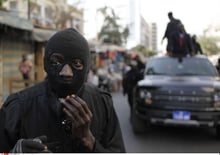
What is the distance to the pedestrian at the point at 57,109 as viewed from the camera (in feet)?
4.24

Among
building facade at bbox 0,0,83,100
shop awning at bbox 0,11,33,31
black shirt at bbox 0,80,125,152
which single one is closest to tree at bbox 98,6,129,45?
building facade at bbox 0,0,83,100

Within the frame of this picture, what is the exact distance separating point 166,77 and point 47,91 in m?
5.21

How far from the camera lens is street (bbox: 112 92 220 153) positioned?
524cm

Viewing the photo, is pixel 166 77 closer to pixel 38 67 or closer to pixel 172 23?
pixel 172 23

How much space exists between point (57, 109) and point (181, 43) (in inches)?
222

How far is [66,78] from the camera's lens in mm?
1301

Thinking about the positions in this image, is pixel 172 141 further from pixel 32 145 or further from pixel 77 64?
pixel 32 145

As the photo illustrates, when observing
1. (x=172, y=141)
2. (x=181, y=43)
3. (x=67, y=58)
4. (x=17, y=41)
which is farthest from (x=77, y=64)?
(x=17, y=41)

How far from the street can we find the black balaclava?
3933mm

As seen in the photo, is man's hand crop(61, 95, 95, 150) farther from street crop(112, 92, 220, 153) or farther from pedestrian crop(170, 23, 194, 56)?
pedestrian crop(170, 23, 194, 56)

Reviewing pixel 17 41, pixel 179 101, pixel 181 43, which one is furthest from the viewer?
pixel 17 41

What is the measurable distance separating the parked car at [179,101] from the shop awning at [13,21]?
12.6 feet

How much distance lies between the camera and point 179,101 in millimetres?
5852

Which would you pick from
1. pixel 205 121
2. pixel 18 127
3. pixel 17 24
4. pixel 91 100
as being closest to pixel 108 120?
pixel 91 100
